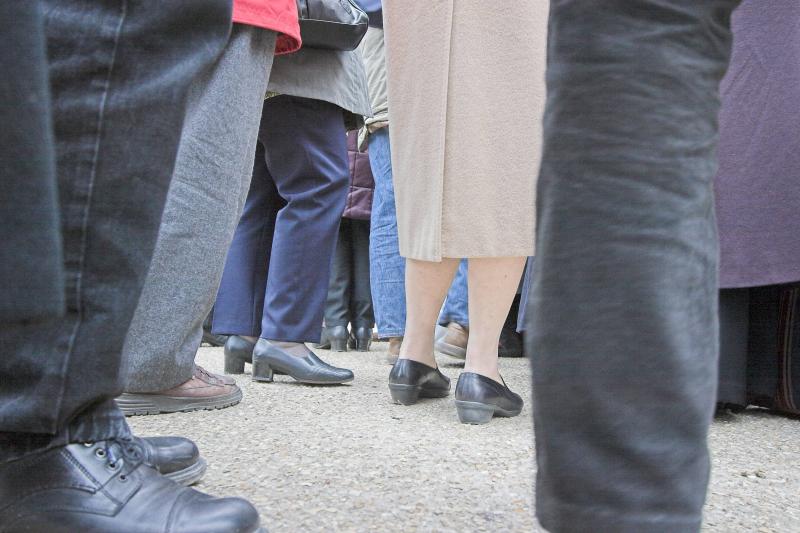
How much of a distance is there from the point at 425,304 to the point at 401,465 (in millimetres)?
727

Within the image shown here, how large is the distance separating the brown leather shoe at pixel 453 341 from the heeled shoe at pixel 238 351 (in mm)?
948

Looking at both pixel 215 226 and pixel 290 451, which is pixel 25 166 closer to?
pixel 290 451

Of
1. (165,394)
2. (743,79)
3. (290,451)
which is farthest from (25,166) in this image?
(743,79)

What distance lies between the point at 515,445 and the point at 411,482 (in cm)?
39

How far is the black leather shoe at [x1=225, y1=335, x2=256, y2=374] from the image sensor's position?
2574mm

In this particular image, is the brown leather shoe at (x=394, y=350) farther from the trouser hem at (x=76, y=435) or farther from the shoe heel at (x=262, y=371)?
the trouser hem at (x=76, y=435)

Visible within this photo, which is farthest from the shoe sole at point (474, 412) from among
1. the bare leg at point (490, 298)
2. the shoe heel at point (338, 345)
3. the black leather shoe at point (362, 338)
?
the black leather shoe at point (362, 338)

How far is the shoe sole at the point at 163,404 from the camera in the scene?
1768mm

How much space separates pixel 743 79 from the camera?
1.75m

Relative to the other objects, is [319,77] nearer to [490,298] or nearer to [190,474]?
[490,298]

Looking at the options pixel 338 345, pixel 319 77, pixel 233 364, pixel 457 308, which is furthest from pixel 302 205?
pixel 338 345

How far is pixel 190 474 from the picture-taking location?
1143mm

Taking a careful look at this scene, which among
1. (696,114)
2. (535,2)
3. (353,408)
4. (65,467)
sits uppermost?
(535,2)

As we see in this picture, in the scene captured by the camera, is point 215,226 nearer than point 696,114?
No
